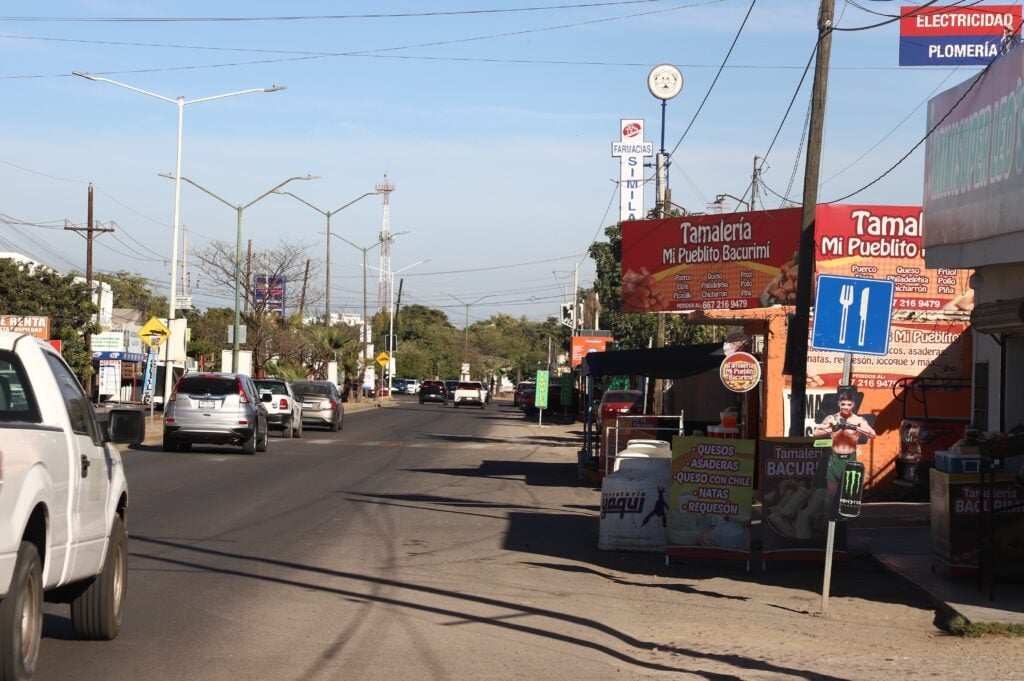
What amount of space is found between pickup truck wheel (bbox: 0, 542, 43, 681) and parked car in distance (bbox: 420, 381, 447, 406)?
72157 mm

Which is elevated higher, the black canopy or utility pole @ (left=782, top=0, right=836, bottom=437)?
utility pole @ (left=782, top=0, right=836, bottom=437)

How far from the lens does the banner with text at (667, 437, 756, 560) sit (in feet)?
40.3

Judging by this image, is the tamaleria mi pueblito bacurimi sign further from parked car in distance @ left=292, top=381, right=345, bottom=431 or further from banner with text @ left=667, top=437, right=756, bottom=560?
parked car in distance @ left=292, top=381, right=345, bottom=431

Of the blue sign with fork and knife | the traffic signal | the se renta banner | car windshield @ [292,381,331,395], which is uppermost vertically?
the se renta banner

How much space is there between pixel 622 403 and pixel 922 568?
26919mm

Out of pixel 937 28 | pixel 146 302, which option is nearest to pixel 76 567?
pixel 937 28

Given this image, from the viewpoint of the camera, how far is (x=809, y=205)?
1463cm

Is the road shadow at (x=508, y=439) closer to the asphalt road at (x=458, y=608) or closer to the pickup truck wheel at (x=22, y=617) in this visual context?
the asphalt road at (x=458, y=608)

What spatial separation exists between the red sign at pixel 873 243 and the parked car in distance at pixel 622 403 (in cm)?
1090

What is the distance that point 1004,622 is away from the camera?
899 cm

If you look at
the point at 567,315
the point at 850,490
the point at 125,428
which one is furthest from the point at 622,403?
the point at 567,315

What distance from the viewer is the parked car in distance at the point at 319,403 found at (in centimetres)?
3941

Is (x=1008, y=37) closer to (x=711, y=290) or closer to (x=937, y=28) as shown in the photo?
(x=937, y=28)

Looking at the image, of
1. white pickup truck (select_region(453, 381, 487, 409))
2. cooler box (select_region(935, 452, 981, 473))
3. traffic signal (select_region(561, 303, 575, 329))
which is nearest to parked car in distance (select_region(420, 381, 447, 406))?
white pickup truck (select_region(453, 381, 487, 409))
